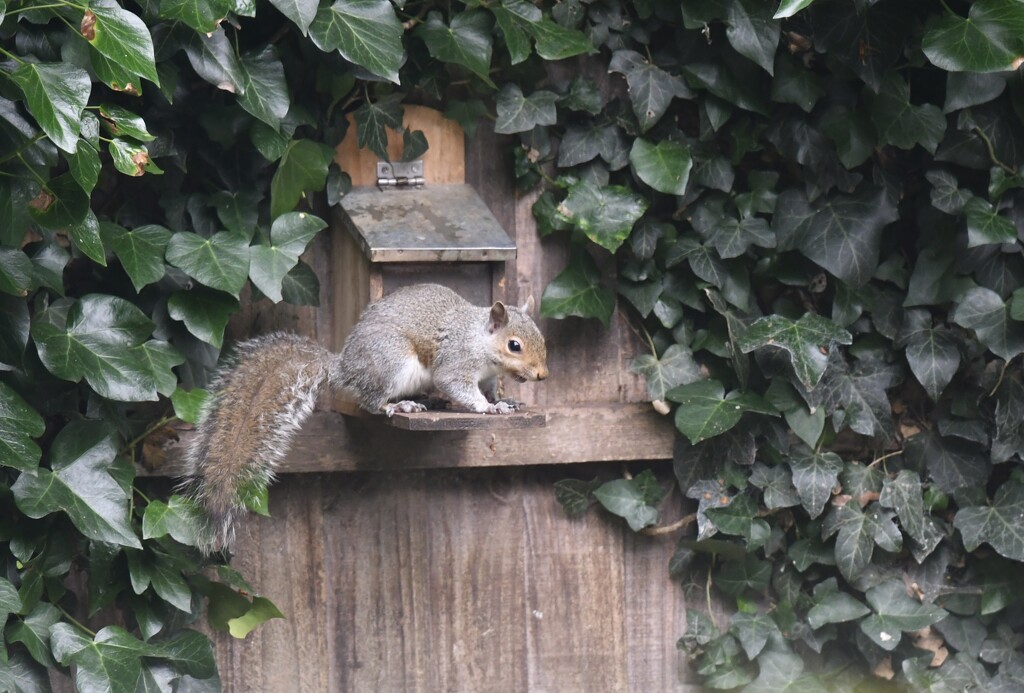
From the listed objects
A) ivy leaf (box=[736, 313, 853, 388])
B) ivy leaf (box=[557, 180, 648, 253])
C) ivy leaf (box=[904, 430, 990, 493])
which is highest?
ivy leaf (box=[557, 180, 648, 253])

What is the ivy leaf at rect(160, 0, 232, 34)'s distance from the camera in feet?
5.87

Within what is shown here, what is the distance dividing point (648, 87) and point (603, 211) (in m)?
0.24

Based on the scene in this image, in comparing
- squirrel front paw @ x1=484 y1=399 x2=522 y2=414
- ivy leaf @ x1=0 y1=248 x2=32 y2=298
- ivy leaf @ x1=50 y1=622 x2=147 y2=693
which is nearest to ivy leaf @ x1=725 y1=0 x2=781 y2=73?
squirrel front paw @ x1=484 y1=399 x2=522 y2=414

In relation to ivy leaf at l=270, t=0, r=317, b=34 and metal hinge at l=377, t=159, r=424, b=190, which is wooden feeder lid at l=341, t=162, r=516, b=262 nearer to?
metal hinge at l=377, t=159, r=424, b=190

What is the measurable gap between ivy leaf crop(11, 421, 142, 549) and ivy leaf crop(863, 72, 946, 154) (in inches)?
57.5

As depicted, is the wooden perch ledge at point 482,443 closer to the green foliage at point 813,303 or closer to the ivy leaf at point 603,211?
the green foliage at point 813,303

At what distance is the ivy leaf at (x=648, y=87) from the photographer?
2.23 meters

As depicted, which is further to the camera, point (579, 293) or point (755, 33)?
point (579, 293)

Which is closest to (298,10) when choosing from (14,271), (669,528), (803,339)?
(14,271)

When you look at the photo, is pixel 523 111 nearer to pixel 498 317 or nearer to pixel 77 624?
pixel 498 317

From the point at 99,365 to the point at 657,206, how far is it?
3.54 ft

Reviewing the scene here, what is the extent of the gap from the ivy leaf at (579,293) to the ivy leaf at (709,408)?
21cm

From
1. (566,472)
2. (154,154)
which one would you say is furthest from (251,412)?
(566,472)

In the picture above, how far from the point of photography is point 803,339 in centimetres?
221
